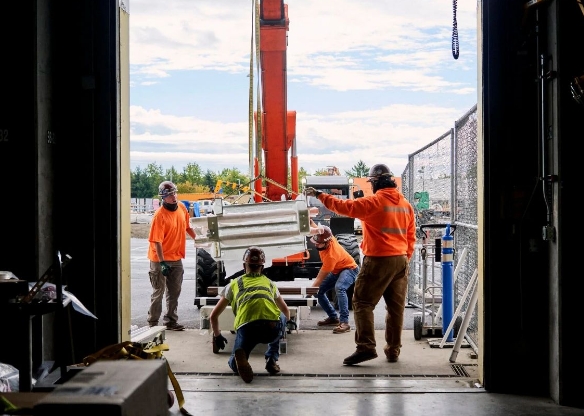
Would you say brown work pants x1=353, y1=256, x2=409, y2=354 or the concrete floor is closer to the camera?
the concrete floor

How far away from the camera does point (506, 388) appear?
5.62m

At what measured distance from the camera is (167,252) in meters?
8.88

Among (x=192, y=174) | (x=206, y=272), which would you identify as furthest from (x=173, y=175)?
(x=206, y=272)

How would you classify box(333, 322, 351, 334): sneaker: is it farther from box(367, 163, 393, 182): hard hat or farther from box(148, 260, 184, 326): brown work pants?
box(367, 163, 393, 182): hard hat

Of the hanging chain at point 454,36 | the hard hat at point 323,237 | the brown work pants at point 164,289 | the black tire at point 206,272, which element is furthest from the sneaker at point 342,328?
the hanging chain at point 454,36

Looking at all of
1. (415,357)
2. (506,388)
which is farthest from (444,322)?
(506,388)

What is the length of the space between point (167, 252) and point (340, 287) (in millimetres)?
2328

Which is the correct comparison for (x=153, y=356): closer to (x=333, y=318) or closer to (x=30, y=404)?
(x=30, y=404)

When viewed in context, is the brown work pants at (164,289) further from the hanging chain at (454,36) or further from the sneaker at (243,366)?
the hanging chain at (454,36)

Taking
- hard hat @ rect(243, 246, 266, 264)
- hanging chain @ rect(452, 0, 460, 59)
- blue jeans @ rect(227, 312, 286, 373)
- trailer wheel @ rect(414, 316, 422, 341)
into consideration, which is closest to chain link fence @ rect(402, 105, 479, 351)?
trailer wheel @ rect(414, 316, 422, 341)

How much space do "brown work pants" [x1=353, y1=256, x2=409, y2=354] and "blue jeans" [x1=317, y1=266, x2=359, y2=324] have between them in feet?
6.23

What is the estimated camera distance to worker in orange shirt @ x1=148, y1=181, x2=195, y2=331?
8.74 m

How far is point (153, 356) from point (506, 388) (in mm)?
2929

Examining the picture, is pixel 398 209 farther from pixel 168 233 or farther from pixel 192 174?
pixel 192 174
